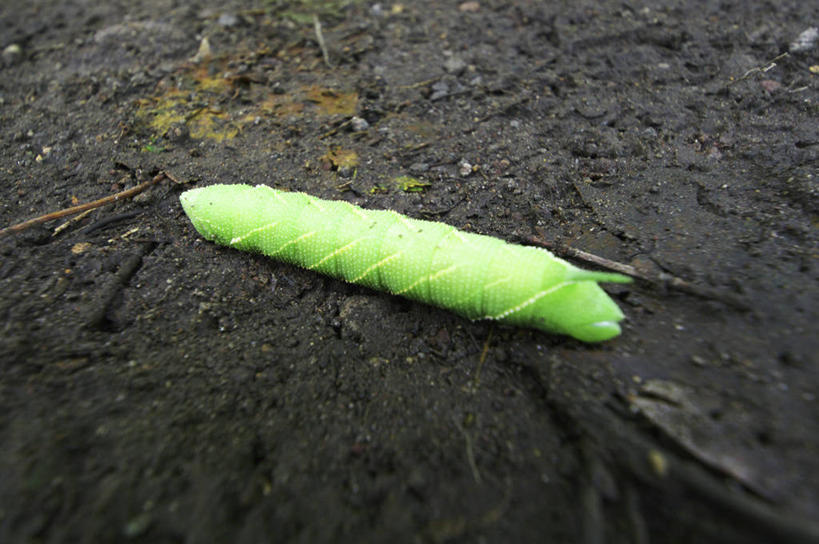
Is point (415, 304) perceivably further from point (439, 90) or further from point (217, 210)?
point (439, 90)

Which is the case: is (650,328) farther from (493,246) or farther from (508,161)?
(508,161)

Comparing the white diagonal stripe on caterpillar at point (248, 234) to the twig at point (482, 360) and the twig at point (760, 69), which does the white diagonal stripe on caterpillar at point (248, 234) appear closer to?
the twig at point (482, 360)

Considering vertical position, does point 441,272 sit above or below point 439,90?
below

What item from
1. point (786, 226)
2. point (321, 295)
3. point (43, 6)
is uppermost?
point (43, 6)

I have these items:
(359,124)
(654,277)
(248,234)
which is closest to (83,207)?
(248,234)

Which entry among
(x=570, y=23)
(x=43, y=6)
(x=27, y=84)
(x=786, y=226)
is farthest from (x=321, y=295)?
(x=43, y=6)

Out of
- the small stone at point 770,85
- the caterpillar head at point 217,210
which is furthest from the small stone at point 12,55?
the small stone at point 770,85
